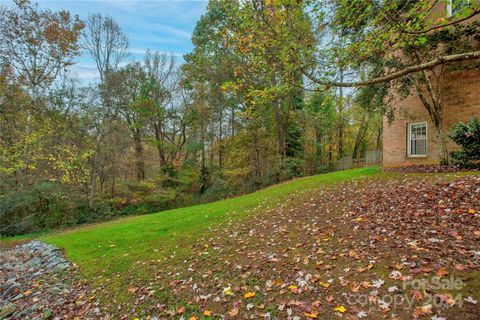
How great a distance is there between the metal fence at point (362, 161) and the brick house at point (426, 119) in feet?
24.3

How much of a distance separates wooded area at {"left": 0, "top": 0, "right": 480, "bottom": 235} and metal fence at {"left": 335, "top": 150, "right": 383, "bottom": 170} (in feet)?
5.61

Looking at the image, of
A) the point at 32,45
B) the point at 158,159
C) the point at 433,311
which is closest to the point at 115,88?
the point at 32,45

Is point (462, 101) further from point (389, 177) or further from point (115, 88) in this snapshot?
point (115, 88)

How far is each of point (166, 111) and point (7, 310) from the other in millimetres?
18339

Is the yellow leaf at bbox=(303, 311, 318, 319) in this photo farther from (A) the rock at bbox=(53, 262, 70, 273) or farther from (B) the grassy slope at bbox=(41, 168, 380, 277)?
(A) the rock at bbox=(53, 262, 70, 273)

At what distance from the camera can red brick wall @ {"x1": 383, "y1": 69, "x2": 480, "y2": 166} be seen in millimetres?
9641

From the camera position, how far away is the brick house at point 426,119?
9656mm

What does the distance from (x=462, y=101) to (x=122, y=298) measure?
13.2 metres

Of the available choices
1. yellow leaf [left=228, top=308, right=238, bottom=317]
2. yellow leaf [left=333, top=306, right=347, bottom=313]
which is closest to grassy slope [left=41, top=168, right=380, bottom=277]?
yellow leaf [left=228, top=308, right=238, bottom=317]

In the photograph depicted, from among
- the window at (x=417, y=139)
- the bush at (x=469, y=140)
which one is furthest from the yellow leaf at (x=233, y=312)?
the window at (x=417, y=139)

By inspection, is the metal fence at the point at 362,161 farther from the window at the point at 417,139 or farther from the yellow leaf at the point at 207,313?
the yellow leaf at the point at 207,313

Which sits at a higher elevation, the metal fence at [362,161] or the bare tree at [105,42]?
the bare tree at [105,42]

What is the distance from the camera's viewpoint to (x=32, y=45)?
13133 mm

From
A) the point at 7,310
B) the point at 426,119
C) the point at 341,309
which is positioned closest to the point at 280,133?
the point at 426,119
